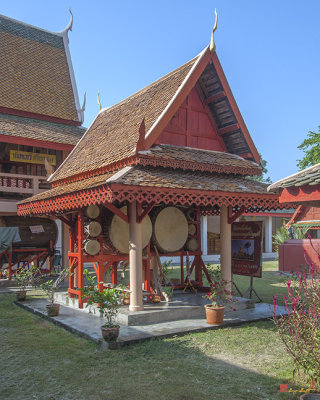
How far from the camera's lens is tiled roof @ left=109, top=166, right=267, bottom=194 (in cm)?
833

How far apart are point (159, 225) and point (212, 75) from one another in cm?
438

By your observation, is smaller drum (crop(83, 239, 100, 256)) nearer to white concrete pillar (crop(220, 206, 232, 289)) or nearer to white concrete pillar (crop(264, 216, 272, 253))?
white concrete pillar (crop(220, 206, 232, 289))

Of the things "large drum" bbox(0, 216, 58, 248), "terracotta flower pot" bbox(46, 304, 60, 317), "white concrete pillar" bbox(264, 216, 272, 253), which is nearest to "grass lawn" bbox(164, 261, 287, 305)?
"terracotta flower pot" bbox(46, 304, 60, 317)

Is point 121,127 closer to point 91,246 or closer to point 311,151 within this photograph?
point 91,246

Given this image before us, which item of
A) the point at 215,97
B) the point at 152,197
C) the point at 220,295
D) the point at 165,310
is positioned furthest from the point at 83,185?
the point at 215,97

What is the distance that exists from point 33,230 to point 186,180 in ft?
32.3

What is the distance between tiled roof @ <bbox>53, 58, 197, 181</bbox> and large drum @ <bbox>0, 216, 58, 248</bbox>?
16.3 ft

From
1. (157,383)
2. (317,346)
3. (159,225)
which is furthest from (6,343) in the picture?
(317,346)

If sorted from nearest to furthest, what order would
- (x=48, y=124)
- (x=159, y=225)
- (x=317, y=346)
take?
(x=317, y=346), (x=159, y=225), (x=48, y=124)

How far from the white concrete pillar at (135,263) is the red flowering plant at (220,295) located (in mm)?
1494

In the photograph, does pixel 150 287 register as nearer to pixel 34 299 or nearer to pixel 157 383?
pixel 34 299

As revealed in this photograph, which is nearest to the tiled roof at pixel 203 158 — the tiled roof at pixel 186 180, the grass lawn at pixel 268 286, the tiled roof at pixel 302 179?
the tiled roof at pixel 186 180

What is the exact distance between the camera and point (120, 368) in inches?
239

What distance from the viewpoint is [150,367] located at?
20.0 ft
